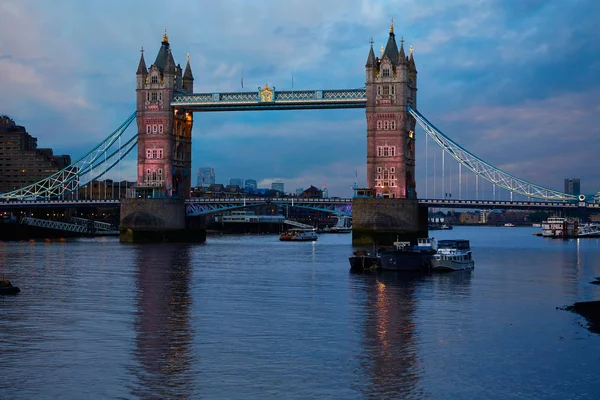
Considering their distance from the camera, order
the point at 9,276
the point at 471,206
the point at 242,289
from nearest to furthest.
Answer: the point at 242,289, the point at 9,276, the point at 471,206

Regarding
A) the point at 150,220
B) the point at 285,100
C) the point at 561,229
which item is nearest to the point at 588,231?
the point at 561,229

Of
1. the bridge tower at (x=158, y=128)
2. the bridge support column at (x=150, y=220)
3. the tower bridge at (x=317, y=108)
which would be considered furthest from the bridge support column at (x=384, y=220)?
the bridge tower at (x=158, y=128)

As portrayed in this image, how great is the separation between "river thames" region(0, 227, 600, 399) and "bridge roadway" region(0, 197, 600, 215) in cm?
5460

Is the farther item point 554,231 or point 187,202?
point 554,231

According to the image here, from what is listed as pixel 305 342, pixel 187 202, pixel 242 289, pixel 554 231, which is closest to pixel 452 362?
pixel 305 342

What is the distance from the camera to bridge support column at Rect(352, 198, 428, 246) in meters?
111

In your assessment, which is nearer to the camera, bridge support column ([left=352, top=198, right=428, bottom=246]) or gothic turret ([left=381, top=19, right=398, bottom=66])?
bridge support column ([left=352, top=198, right=428, bottom=246])

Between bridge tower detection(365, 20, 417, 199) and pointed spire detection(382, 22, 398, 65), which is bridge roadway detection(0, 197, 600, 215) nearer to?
bridge tower detection(365, 20, 417, 199)

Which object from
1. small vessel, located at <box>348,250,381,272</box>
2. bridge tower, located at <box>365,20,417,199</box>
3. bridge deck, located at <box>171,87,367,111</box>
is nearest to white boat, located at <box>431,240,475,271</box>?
small vessel, located at <box>348,250,381,272</box>

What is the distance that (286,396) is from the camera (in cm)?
2669

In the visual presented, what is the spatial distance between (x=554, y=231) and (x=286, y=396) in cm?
17156

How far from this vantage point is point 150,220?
123125 millimetres

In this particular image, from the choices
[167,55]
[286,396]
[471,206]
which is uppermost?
[167,55]

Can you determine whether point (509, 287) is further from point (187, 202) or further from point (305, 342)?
point (187, 202)
